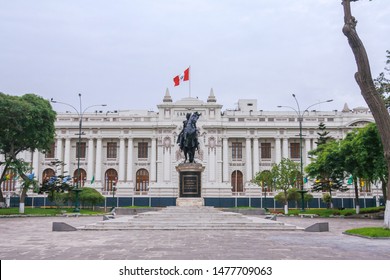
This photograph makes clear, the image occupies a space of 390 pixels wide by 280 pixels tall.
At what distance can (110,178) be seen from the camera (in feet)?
230

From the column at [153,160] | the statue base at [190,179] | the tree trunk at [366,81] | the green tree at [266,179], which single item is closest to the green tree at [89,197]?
the column at [153,160]

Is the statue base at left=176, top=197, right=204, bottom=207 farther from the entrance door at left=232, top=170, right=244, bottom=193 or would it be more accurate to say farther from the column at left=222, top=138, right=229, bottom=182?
the entrance door at left=232, top=170, right=244, bottom=193

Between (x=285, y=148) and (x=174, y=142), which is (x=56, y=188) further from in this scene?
(x=285, y=148)

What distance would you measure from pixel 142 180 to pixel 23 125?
31.0m

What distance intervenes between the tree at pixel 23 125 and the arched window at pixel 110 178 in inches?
977

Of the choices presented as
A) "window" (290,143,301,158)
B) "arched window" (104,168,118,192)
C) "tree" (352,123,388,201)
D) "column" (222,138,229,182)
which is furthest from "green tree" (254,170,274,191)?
"arched window" (104,168,118,192)

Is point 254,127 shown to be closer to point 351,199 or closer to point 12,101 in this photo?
point 351,199

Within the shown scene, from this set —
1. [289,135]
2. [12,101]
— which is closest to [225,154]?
[289,135]

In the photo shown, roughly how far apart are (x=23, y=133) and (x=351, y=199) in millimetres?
44527

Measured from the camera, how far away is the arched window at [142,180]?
69.7 meters

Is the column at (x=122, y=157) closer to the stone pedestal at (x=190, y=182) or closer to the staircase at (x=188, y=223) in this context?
the stone pedestal at (x=190, y=182)

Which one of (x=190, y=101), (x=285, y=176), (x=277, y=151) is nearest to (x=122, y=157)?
(x=190, y=101)

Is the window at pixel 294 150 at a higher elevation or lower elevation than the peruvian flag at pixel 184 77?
lower

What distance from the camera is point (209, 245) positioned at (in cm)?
1464
